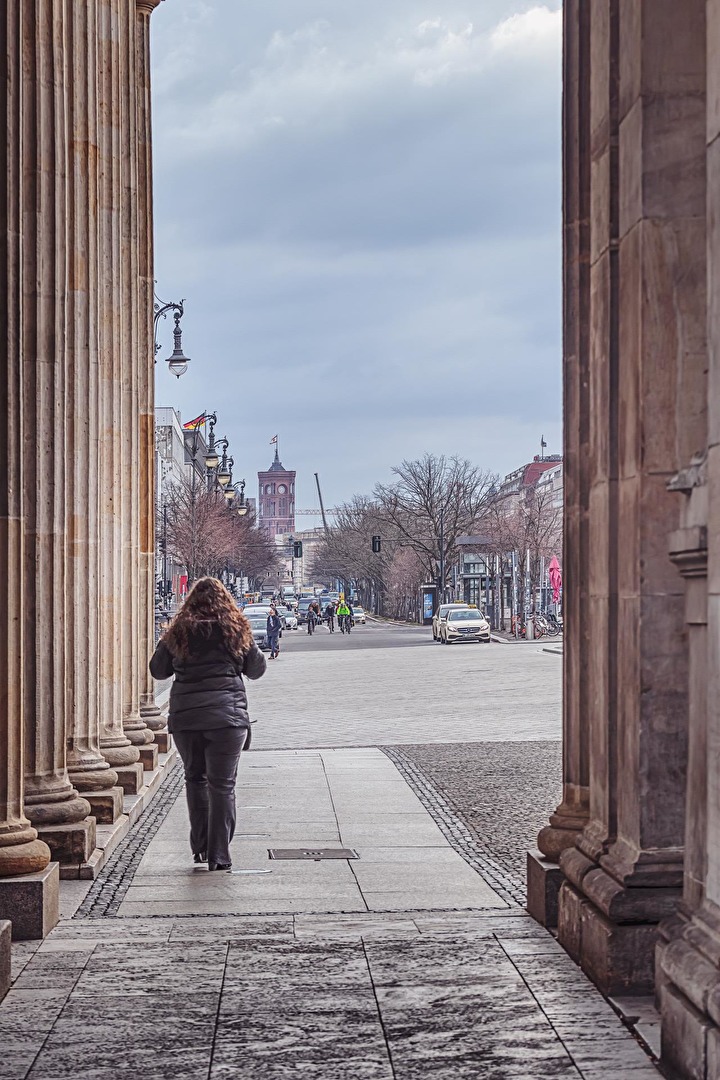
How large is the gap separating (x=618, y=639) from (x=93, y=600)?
17.7ft

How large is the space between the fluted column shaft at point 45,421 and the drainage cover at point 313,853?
1.60 meters

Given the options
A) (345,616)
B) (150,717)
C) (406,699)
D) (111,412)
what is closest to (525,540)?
(345,616)

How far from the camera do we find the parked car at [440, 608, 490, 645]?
5691cm

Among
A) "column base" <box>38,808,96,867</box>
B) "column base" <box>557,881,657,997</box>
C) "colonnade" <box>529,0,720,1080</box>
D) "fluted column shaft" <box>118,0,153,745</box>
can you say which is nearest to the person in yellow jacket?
"fluted column shaft" <box>118,0,153,745</box>

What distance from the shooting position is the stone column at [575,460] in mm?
7570

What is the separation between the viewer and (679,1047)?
4.88 metres

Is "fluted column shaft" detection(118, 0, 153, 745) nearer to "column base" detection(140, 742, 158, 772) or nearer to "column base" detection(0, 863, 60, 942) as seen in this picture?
"column base" detection(140, 742, 158, 772)

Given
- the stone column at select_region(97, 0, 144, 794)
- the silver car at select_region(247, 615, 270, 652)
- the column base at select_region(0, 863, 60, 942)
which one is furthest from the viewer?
the silver car at select_region(247, 615, 270, 652)

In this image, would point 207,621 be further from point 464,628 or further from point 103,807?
point 464,628

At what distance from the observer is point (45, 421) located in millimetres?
9016

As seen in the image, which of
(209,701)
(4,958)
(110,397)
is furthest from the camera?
(110,397)

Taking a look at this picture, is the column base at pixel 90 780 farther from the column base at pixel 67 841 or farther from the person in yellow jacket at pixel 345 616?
the person in yellow jacket at pixel 345 616

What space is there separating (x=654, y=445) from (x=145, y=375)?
37.8ft

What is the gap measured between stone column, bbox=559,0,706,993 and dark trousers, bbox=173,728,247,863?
3664 millimetres
